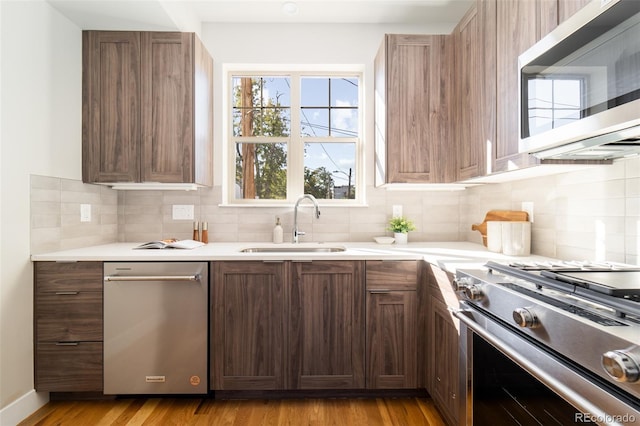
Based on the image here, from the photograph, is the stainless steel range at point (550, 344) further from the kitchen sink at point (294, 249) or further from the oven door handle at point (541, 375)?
the kitchen sink at point (294, 249)

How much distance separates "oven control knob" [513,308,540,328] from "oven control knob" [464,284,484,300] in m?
→ 0.25

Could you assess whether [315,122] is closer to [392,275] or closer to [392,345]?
[392,275]

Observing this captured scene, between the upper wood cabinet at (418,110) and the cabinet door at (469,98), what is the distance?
3.7 inches

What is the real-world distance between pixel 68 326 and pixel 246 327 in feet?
3.39

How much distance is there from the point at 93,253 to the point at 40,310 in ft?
1.37

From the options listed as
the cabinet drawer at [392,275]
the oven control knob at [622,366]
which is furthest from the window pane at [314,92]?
the oven control knob at [622,366]

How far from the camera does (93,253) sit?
6.88ft

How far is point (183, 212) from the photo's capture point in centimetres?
275

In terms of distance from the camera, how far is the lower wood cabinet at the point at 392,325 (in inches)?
81.2

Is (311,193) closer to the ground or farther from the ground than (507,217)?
farther from the ground

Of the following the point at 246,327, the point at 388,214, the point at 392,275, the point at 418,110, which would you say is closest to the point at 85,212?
the point at 246,327

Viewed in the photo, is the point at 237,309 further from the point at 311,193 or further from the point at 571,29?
the point at 571,29

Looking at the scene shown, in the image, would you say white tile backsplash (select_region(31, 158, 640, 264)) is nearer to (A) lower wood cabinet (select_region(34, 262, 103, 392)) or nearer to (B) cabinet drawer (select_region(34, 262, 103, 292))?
(B) cabinet drawer (select_region(34, 262, 103, 292))

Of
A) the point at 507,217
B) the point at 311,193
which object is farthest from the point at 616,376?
the point at 311,193
